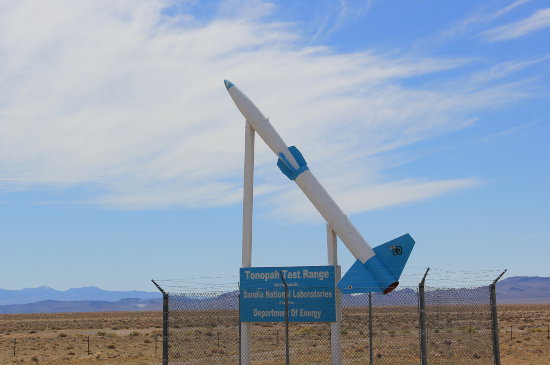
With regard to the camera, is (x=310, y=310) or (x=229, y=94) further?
(x=229, y=94)

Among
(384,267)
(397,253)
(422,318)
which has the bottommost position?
(422,318)

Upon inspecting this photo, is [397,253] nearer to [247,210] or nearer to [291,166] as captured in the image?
[291,166]

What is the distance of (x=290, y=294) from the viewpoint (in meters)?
18.0

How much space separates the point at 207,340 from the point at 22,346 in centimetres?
1144

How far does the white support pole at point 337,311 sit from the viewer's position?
57.1 feet

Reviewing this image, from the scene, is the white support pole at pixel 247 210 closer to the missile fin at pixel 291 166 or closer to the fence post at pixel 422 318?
the missile fin at pixel 291 166

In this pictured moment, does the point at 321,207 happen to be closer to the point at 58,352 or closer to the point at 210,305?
the point at 210,305

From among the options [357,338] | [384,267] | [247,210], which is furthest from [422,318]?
[357,338]

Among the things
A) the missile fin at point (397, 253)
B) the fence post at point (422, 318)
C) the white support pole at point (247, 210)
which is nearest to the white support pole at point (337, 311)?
the missile fin at point (397, 253)

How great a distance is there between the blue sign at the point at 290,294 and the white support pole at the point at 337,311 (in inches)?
5.8

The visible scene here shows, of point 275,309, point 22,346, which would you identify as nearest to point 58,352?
point 22,346

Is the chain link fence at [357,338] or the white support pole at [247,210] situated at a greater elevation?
the white support pole at [247,210]

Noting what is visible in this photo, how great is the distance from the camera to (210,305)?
19.5 meters

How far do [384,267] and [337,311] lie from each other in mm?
1735
